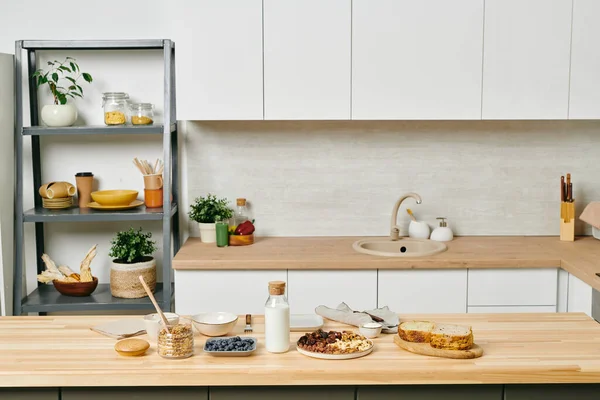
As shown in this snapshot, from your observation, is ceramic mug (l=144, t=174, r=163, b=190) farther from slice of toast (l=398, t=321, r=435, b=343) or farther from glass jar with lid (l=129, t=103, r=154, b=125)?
slice of toast (l=398, t=321, r=435, b=343)

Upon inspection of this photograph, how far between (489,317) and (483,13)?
1992 millimetres

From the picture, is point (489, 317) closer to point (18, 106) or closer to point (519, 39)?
point (519, 39)

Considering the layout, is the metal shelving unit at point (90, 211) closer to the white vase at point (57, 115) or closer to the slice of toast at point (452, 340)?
the white vase at point (57, 115)

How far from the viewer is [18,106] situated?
13.6ft

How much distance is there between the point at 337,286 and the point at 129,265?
1.20 metres

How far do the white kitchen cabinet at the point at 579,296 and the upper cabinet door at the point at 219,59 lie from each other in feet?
6.31

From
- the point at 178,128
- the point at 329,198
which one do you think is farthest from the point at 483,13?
the point at 178,128

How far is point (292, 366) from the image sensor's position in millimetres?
2236

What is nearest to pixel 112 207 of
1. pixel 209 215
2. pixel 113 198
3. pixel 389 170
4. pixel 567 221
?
pixel 113 198

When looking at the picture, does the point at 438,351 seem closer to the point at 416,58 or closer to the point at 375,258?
the point at 375,258

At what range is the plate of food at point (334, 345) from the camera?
230cm

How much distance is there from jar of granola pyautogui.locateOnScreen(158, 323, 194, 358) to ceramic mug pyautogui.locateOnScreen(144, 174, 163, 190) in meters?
2.06

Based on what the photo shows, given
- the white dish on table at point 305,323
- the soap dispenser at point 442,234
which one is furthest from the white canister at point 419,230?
the white dish on table at point 305,323

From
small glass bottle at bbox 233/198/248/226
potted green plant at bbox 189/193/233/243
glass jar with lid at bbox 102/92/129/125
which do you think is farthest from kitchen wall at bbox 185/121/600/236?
glass jar with lid at bbox 102/92/129/125
